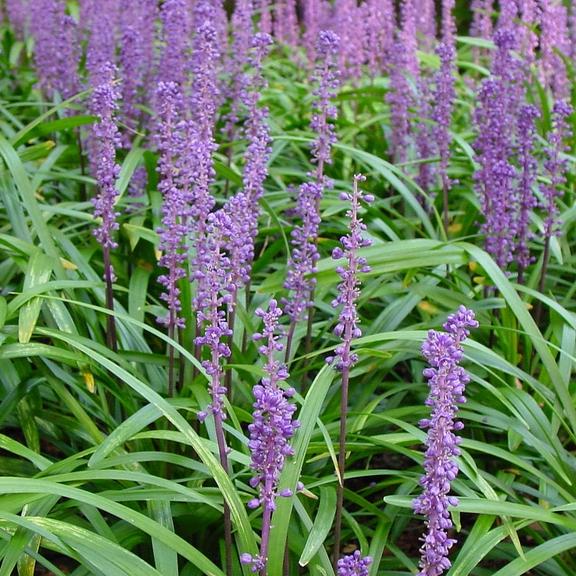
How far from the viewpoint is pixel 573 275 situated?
23.8ft

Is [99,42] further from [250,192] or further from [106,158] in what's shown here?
[250,192]

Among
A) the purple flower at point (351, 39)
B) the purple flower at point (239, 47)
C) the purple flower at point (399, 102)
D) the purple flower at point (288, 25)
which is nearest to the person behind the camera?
the purple flower at point (239, 47)

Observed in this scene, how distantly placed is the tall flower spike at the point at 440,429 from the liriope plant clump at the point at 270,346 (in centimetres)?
1

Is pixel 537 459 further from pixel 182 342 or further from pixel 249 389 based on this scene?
pixel 182 342

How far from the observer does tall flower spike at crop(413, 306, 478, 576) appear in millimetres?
3324

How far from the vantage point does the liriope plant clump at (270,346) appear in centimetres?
377

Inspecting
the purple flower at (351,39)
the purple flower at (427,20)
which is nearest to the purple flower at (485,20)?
the purple flower at (427,20)

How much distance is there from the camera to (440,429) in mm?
3377

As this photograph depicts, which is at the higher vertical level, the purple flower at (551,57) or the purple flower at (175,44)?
the purple flower at (175,44)

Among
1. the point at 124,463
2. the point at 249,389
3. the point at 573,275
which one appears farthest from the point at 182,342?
the point at 573,275

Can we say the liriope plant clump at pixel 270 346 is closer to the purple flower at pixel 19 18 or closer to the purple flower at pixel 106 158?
the purple flower at pixel 106 158

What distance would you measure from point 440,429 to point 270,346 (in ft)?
2.15

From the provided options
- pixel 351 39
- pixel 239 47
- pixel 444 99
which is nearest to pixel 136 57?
pixel 239 47

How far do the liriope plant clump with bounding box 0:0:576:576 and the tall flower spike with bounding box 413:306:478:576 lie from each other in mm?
11
